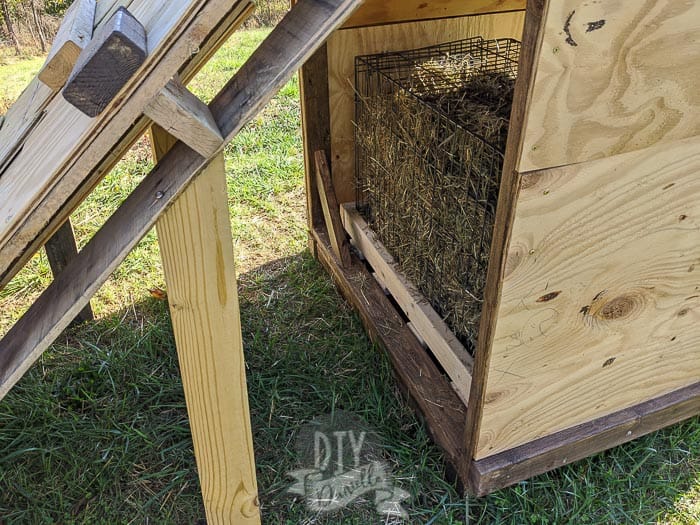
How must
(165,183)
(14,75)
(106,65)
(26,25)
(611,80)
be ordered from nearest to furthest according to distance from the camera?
1. (106,65)
2. (165,183)
3. (611,80)
4. (14,75)
5. (26,25)

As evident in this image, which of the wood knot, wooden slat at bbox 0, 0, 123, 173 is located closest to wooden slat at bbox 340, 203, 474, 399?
the wood knot

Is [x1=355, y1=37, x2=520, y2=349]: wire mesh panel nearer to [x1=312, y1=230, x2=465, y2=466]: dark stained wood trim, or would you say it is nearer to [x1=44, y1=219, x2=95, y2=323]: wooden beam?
[x1=312, y1=230, x2=465, y2=466]: dark stained wood trim

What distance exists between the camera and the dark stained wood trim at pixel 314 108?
2.91 metres

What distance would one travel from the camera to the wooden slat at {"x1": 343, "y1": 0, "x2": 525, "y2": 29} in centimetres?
279

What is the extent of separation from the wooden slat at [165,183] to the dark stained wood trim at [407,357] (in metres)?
1.40

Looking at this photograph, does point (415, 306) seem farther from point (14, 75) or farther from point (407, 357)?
point (14, 75)

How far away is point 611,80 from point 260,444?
1822 millimetres

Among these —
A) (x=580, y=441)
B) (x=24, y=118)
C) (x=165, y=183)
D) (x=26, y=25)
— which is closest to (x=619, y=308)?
(x=580, y=441)

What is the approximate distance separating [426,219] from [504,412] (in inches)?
37.4

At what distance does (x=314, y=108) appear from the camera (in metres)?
3.04

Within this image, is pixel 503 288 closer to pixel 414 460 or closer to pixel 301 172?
pixel 414 460

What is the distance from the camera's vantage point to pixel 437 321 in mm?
2512

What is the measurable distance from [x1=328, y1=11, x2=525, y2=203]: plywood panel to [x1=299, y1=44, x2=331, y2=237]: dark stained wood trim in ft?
0.10

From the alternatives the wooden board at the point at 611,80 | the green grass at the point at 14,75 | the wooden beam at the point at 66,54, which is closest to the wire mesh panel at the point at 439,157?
the wooden board at the point at 611,80
